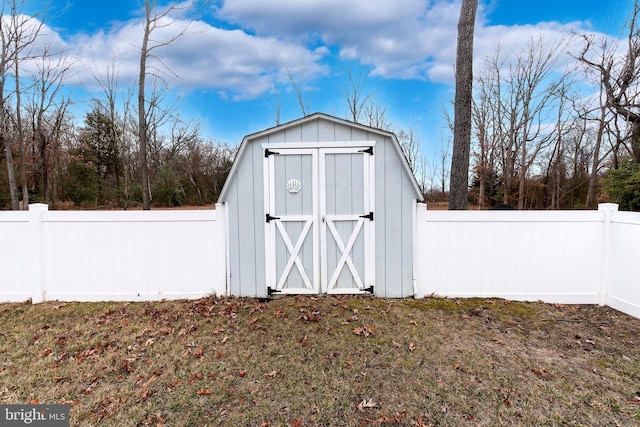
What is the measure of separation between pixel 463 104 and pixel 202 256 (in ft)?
17.4

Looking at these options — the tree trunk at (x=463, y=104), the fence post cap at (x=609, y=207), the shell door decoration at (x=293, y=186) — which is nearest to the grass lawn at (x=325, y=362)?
the fence post cap at (x=609, y=207)

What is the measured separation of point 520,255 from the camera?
4.05 meters

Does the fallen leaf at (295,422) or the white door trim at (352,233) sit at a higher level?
the white door trim at (352,233)

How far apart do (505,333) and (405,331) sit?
115 cm

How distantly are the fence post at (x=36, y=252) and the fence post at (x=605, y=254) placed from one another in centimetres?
795

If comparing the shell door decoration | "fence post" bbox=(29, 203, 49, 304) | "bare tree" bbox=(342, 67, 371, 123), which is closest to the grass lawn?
"fence post" bbox=(29, 203, 49, 304)

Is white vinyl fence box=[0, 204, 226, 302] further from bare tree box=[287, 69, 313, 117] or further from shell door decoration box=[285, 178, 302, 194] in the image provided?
bare tree box=[287, 69, 313, 117]

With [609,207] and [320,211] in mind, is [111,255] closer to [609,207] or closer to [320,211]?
[320,211]

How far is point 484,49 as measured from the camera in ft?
47.5

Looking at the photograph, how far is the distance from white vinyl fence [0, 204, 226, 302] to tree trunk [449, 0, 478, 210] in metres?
4.29

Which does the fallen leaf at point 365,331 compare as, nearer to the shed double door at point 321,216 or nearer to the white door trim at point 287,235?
the shed double door at point 321,216

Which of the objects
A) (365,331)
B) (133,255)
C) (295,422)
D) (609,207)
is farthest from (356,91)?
(295,422)

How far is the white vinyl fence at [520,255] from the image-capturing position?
390 centimetres

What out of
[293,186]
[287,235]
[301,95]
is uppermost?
[301,95]
